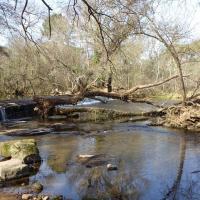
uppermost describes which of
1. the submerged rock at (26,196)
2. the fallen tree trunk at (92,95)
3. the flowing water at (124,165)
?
the fallen tree trunk at (92,95)

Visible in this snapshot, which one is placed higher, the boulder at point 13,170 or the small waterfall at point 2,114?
the small waterfall at point 2,114

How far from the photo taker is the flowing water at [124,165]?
898cm

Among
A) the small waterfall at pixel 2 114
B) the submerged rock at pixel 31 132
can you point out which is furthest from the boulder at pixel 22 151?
the small waterfall at pixel 2 114

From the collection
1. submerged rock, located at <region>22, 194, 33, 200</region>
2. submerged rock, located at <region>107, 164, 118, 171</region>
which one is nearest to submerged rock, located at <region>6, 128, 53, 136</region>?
submerged rock, located at <region>107, 164, 118, 171</region>

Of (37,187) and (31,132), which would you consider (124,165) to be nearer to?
(37,187)

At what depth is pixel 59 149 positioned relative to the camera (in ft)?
45.0

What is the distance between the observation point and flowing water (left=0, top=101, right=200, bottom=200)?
8.98 metres

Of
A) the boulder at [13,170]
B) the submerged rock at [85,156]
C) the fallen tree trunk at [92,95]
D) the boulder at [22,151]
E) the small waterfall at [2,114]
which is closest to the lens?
the boulder at [13,170]

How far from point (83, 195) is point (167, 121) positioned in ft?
35.5

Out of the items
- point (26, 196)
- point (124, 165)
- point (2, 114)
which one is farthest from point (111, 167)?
point (2, 114)

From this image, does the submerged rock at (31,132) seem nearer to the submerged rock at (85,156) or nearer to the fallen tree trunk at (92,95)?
the fallen tree trunk at (92,95)

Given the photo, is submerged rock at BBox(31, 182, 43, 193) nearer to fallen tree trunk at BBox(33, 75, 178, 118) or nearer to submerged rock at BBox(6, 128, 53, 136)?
submerged rock at BBox(6, 128, 53, 136)

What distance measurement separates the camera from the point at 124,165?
11219mm

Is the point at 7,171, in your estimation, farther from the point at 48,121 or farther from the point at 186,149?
the point at 48,121
